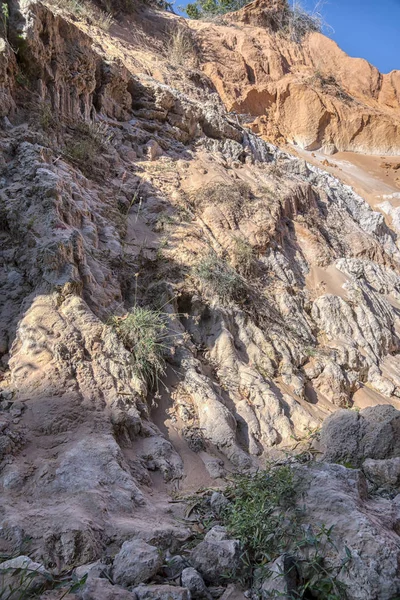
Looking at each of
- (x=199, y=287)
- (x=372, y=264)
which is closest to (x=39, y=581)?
(x=199, y=287)

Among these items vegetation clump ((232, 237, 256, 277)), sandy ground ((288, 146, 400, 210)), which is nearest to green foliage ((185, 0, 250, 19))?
sandy ground ((288, 146, 400, 210))

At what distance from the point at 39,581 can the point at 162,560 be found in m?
0.48

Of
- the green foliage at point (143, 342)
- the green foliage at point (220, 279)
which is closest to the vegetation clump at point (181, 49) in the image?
the green foliage at point (220, 279)

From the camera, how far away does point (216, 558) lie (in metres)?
1.82

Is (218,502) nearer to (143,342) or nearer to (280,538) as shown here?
(280,538)

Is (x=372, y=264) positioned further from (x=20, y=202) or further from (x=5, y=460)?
(x=5, y=460)

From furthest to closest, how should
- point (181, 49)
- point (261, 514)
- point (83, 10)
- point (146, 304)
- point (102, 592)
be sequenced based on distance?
point (181, 49), point (83, 10), point (146, 304), point (261, 514), point (102, 592)

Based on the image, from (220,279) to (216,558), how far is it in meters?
3.95

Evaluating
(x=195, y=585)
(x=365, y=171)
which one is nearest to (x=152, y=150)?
(x=195, y=585)

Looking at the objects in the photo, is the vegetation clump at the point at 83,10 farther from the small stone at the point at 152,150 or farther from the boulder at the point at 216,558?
the boulder at the point at 216,558

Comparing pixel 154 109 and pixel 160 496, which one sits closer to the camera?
pixel 160 496

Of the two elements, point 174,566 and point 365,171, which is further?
point 365,171

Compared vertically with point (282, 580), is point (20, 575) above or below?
below

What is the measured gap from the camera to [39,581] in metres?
1.58
